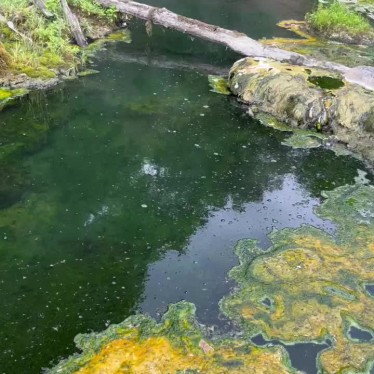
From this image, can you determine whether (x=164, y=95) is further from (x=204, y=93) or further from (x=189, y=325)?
(x=189, y=325)

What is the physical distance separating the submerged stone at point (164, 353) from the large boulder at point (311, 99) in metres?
6.36

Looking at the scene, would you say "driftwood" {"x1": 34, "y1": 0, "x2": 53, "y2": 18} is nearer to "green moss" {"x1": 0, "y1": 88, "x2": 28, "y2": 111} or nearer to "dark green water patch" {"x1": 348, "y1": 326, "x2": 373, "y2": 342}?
"green moss" {"x1": 0, "y1": 88, "x2": 28, "y2": 111}

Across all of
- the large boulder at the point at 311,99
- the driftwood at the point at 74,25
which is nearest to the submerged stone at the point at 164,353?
the large boulder at the point at 311,99

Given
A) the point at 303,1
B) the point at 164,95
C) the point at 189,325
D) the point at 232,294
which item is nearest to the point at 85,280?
the point at 189,325

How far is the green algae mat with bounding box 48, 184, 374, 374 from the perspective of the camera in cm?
615

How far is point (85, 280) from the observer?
24.1ft

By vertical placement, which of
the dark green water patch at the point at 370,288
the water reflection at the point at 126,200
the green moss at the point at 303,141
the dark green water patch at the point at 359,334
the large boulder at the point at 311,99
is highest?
the large boulder at the point at 311,99

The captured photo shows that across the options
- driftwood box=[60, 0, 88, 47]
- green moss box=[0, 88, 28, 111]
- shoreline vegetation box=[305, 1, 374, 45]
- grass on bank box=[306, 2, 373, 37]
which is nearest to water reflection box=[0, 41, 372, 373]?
green moss box=[0, 88, 28, 111]

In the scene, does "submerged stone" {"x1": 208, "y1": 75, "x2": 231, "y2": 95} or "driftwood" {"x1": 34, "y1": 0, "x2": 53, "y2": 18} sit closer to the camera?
"submerged stone" {"x1": 208, "y1": 75, "x2": 231, "y2": 95}

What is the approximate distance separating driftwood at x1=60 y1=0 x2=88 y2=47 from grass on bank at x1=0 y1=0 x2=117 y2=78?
16cm

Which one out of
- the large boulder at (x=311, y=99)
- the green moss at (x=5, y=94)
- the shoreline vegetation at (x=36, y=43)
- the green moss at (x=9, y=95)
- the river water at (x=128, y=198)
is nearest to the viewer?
the river water at (x=128, y=198)

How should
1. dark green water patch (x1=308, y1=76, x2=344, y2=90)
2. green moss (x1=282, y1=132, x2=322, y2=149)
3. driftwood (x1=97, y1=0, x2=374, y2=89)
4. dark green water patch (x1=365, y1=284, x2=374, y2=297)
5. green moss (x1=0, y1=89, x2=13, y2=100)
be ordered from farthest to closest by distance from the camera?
driftwood (x1=97, y1=0, x2=374, y2=89) → dark green water patch (x1=308, y1=76, x2=344, y2=90) → green moss (x1=0, y1=89, x2=13, y2=100) → green moss (x1=282, y1=132, x2=322, y2=149) → dark green water patch (x1=365, y1=284, x2=374, y2=297)

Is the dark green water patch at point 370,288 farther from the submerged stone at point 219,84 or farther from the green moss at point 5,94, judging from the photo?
the green moss at point 5,94

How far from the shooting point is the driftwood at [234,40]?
13.8 metres
